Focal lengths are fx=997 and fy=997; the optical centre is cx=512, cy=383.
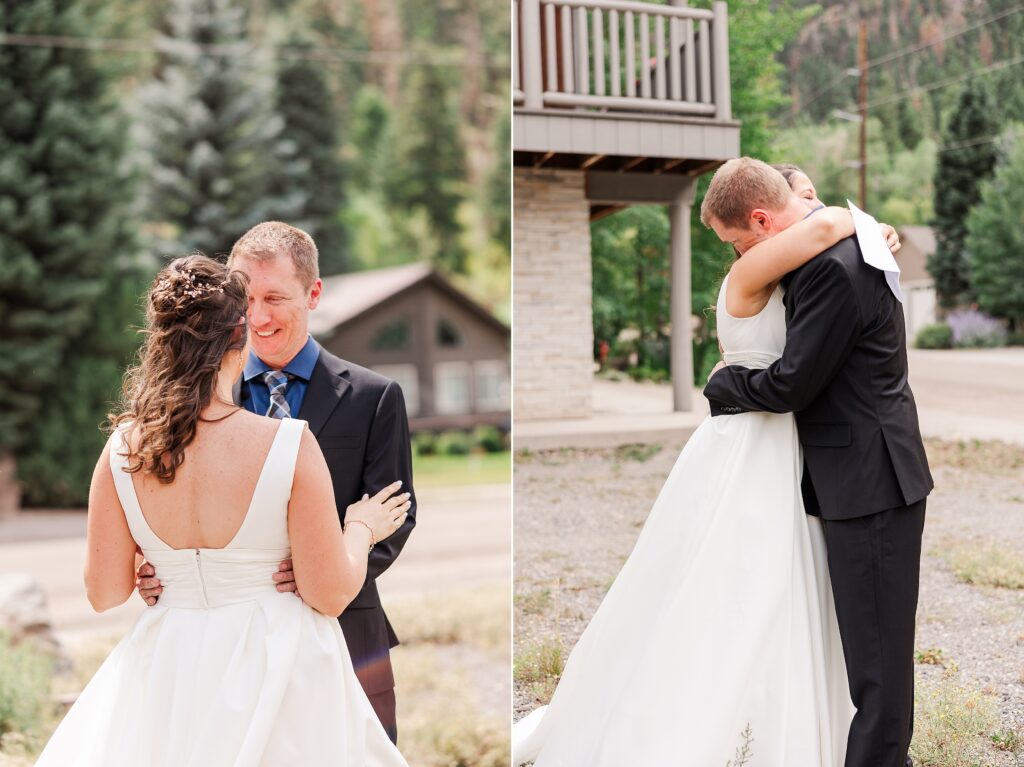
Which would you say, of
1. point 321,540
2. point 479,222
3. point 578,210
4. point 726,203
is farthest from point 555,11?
point 479,222

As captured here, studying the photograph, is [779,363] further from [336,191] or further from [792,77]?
[336,191]

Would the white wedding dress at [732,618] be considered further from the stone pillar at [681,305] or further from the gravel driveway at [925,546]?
the stone pillar at [681,305]

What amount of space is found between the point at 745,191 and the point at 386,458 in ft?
3.67

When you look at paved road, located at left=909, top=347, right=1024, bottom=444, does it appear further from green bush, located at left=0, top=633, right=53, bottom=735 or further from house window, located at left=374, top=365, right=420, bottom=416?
house window, located at left=374, top=365, right=420, bottom=416

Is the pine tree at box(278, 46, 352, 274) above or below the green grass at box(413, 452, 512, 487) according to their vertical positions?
above

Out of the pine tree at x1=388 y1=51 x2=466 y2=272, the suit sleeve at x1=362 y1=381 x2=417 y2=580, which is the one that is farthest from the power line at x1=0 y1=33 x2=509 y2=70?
the suit sleeve at x1=362 y1=381 x2=417 y2=580

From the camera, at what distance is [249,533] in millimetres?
1959

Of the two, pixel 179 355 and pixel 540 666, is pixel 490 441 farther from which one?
pixel 179 355

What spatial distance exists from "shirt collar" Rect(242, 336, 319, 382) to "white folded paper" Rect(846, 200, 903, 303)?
4.35 ft

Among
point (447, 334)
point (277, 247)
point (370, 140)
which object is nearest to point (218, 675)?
point (277, 247)

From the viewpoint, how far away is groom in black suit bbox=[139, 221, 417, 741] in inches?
93.0

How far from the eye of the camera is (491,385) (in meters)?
19.7

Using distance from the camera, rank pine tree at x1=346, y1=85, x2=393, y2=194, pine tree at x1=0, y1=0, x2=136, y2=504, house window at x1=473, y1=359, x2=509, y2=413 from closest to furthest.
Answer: pine tree at x1=0, y1=0, x2=136, y2=504, house window at x1=473, y1=359, x2=509, y2=413, pine tree at x1=346, y1=85, x2=393, y2=194

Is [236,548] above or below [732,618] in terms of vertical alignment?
above
